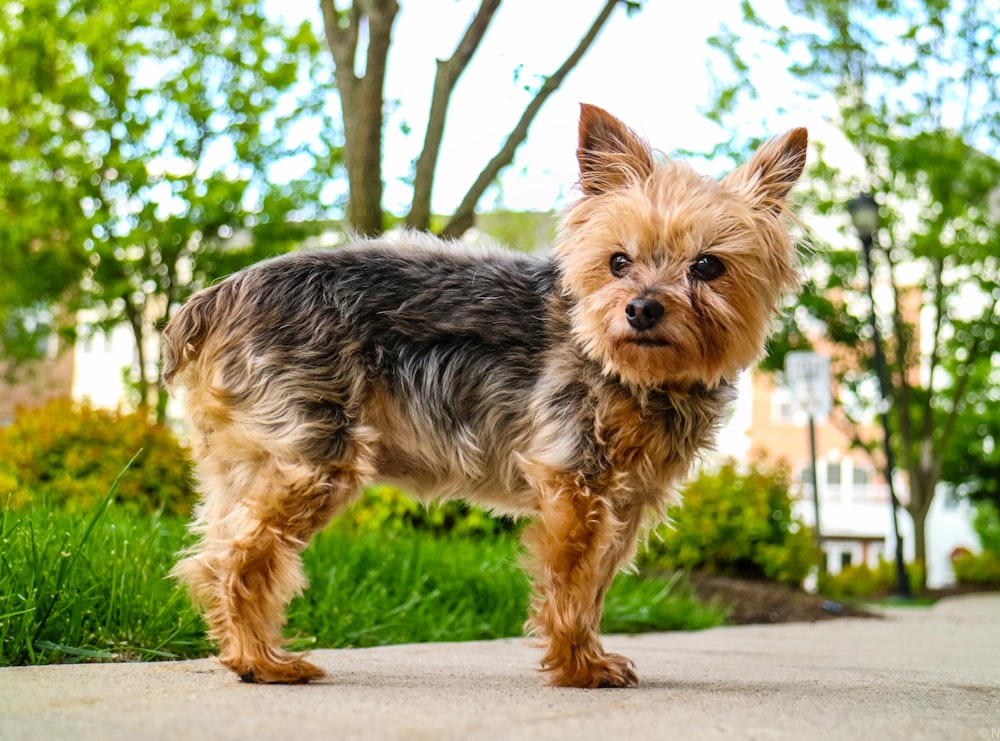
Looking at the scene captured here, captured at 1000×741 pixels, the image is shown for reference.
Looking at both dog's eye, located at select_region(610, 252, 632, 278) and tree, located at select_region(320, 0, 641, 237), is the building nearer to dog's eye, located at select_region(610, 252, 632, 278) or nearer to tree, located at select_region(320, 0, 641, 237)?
tree, located at select_region(320, 0, 641, 237)

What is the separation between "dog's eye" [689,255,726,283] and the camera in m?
4.10

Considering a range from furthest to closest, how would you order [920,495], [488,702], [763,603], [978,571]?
1. [978,571]
2. [920,495]
3. [763,603]
4. [488,702]

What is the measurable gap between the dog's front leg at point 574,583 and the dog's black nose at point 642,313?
66cm

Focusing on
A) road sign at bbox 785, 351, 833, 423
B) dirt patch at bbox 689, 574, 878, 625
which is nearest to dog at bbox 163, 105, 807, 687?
dirt patch at bbox 689, 574, 878, 625

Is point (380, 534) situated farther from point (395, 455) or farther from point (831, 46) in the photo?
point (831, 46)

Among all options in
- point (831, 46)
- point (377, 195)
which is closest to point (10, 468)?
point (377, 195)

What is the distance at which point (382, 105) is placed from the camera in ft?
22.3

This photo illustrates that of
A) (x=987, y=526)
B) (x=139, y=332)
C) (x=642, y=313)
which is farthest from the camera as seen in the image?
(x=987, y=526)

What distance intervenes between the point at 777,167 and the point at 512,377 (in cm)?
144

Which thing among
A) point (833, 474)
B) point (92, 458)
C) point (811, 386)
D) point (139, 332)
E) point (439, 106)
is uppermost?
point (833, 474)

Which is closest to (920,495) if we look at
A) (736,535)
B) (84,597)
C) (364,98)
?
(736,535)

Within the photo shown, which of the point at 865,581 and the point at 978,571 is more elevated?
the point at 978,571

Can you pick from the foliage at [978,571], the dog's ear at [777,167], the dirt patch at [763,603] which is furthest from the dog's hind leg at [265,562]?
the foliage at [978,571]

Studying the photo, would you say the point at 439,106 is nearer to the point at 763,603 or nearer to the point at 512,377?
the point at 512,377
